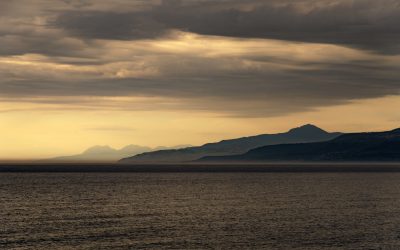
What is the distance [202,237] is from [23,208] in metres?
Answer: 57.4

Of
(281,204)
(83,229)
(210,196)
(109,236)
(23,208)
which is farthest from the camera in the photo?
(210,196)

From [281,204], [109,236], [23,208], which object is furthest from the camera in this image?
[281,204]

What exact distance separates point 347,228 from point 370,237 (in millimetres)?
9571

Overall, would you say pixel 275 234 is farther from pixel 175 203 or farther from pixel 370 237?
pixel 175 203

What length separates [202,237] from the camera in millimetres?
90312

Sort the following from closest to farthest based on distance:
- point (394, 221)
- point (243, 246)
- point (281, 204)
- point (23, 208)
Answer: point (243, 246) < point (394, 221) < point (23, 208) < point (281, 204)

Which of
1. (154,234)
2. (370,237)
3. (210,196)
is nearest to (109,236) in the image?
(154,234)

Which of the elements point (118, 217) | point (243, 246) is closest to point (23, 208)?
point (118, 217)

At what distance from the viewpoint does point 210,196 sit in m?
169

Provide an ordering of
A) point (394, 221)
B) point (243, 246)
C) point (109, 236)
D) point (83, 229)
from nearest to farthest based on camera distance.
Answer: point (243, 246), point (109, 236), point (83, 229), point (394, 221)

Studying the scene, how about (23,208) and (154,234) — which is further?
(23,208)

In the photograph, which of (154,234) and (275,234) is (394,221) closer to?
(275,234)

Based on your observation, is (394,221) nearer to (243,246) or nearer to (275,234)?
(275,234)

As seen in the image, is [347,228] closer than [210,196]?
Yes
